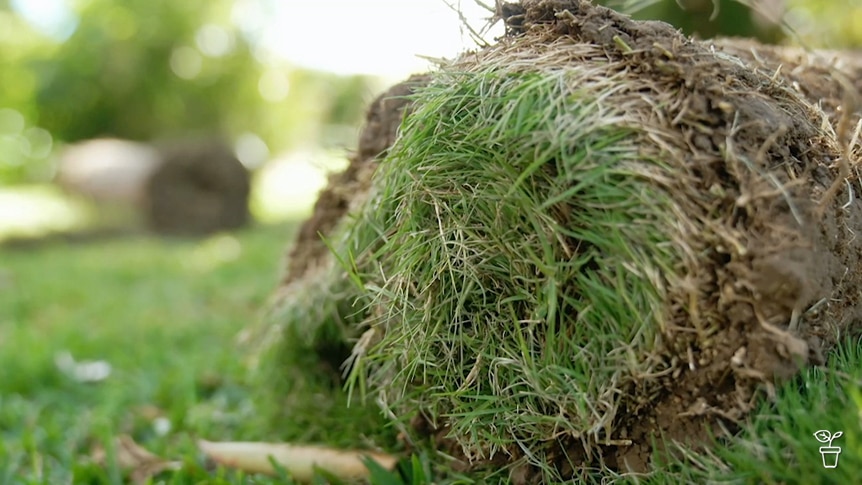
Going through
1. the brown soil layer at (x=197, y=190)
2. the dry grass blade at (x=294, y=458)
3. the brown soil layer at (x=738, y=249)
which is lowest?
the brown soil layer at (x=197, y=190)

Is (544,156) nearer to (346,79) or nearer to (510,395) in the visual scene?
(510,395)

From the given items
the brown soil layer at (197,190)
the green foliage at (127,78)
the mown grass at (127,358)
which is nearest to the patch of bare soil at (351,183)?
the mown grass at (127,358)

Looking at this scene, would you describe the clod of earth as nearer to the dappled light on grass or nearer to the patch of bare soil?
the dappled light on grass

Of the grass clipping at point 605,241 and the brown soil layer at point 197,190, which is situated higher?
the grass clipping at point 605,241

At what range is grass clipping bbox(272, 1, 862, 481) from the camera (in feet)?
4.17

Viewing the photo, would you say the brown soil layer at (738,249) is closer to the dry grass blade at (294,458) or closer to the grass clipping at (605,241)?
the grass clipping at (605,241)

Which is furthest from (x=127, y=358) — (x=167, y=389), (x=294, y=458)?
(x=294, y=458)

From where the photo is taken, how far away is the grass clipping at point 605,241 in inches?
50.0

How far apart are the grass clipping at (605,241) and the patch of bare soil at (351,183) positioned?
0.46 metres

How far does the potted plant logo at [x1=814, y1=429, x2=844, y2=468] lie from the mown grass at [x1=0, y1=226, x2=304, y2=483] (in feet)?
4.54

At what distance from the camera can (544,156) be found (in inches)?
51.7

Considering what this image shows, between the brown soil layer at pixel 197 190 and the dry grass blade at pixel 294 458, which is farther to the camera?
the brown soil layer at pixel 197 190

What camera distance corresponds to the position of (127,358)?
341 cm

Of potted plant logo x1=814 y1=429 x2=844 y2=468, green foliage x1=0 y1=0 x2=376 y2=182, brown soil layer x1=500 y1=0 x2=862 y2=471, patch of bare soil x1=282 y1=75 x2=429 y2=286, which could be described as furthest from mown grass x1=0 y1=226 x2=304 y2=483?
green foliage x1=0 y1=0 x2=376 y2=182
